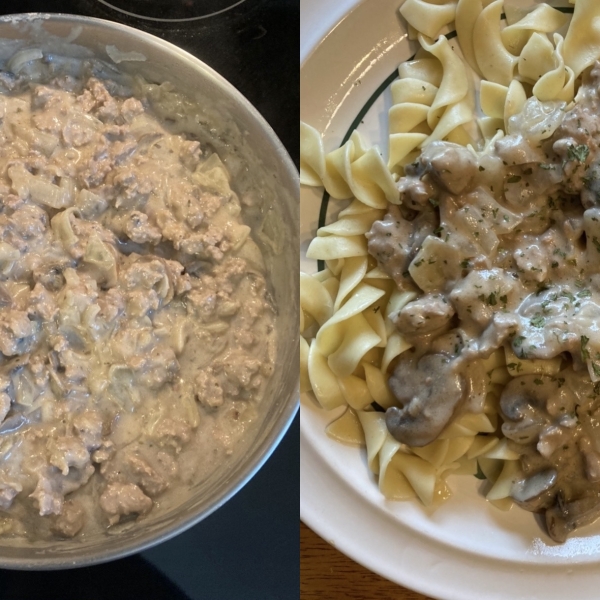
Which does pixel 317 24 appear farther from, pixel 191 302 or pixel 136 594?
pixel 136 594

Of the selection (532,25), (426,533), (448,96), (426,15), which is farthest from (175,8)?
(426,533)

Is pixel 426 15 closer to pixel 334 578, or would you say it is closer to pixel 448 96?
pixel 448 96

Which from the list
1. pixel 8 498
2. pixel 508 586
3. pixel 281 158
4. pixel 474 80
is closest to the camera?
pixel 8 498

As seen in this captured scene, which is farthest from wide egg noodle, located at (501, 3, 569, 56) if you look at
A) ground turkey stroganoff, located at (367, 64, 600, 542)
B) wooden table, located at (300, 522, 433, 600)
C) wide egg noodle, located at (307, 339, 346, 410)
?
wooden table, located at (300, 522, 433, 600)

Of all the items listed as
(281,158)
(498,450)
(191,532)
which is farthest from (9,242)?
(498,450)

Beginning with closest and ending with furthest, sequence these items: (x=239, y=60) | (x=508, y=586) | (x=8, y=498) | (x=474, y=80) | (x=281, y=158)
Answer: (x=8, y=498)
(x=281, y=158)
(x=508, y=586)
(x=239, y=60)
(x=474, y=80)

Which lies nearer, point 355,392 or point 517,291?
point 517,291
